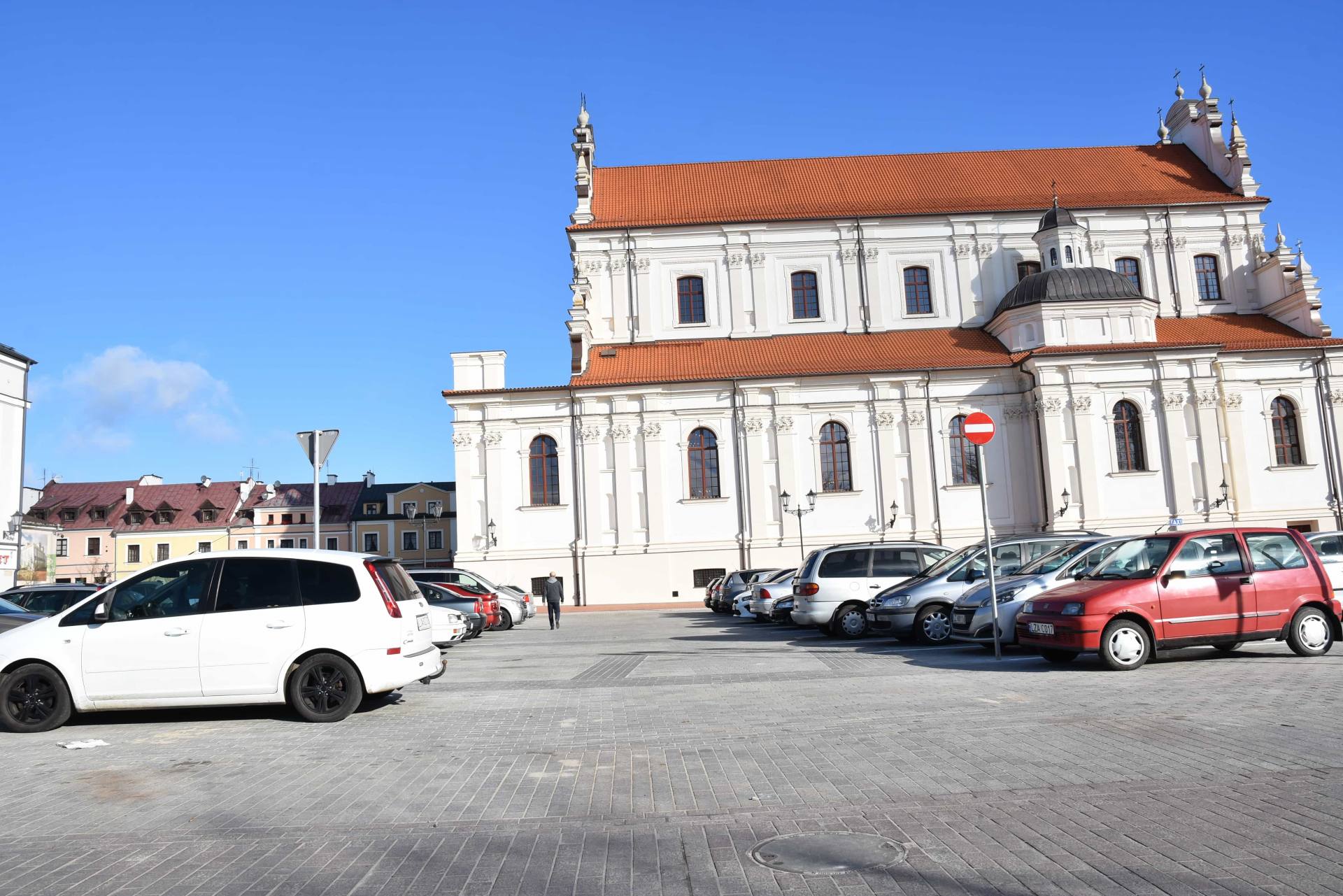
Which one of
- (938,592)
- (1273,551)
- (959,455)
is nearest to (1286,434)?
(959,455)

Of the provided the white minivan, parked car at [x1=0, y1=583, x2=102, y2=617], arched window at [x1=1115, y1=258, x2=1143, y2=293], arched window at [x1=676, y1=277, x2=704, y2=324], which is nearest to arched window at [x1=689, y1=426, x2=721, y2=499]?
arched window at [x1=676, y1=277, x2=704, y2=324]

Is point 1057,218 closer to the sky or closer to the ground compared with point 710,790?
closer to the sky

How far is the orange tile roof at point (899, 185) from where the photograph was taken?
46.1m

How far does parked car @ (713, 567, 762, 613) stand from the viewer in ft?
97.3

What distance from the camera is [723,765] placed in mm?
7438

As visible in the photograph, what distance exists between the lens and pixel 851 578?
62.4 feet

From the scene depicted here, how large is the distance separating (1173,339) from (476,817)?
42.2 meters

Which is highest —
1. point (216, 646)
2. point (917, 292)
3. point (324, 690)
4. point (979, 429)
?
point (917, 292)

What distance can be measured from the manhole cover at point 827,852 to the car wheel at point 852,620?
1363 cm

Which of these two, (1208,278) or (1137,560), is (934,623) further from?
(1208,278)

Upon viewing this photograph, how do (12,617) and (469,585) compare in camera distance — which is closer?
(12,617)

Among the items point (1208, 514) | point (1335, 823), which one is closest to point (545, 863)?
point (1335, 823)

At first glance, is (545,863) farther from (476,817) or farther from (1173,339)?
(1173,339)

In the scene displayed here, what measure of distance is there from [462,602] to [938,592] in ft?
37.6
